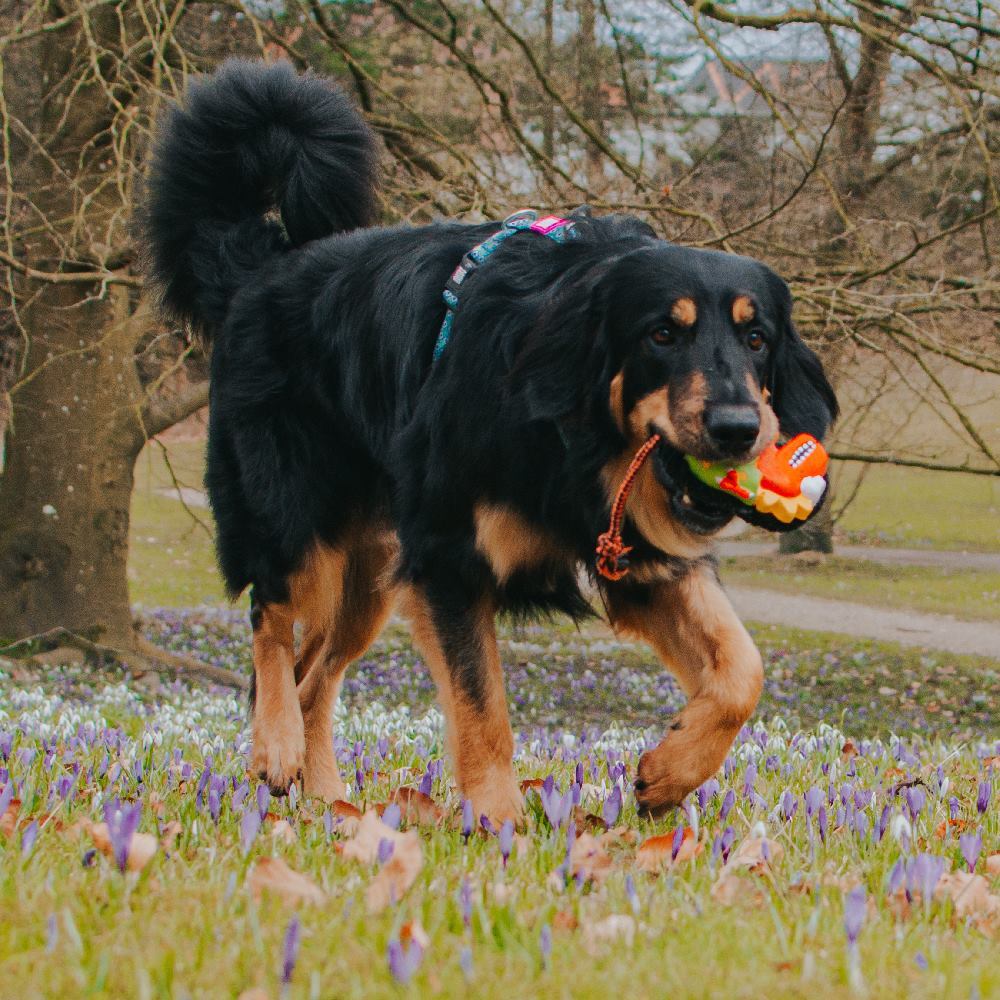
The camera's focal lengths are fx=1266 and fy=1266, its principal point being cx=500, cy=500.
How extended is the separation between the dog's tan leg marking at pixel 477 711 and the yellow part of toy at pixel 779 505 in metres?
0.94

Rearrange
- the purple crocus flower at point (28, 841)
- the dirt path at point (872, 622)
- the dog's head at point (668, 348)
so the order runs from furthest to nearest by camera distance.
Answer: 1. the dirt path at point (872, 622)
2. the dog's head at point (668, 348)
3. the purple crocus flower at point (28, 841)

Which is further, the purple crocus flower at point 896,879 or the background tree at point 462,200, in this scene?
the background tree at point 462,200

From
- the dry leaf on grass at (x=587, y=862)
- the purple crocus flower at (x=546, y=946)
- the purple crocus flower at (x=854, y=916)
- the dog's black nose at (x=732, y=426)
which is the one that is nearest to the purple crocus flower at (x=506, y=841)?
the dry leaf on grass at (x=587, y=862)

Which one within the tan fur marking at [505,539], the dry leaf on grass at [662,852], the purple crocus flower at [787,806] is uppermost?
the tan fur marking at [505,539]

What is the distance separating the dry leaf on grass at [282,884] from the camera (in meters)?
2.30

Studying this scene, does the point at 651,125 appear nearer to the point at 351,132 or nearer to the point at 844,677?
the point at 844,677

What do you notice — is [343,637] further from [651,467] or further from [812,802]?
[812,802]

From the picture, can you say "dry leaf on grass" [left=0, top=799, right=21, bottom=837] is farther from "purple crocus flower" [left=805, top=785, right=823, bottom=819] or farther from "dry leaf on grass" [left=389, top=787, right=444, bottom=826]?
"purple crocus flower" [left=805, top=785, right=823, bottom=819]

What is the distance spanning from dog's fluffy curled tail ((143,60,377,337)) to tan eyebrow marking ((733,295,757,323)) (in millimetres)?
2377

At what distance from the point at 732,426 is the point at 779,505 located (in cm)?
32

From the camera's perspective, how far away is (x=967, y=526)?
32.1 meters

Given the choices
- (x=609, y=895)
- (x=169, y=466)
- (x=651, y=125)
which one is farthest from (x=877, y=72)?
(x=609, y=895)

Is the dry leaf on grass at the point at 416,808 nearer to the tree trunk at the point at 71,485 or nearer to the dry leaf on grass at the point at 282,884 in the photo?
the dry leaf on grass at the point at 282,884

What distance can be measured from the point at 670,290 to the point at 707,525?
72cm
